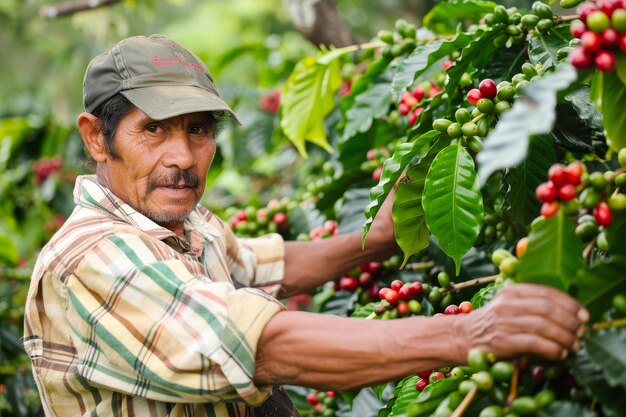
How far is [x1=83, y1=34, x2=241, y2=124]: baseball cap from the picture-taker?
1.85 m

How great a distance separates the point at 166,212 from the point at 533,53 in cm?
111

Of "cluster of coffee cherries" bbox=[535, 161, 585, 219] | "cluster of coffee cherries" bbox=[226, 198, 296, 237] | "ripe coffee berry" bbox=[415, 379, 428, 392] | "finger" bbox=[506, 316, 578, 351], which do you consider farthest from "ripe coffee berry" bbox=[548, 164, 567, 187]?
"cluster of coffee cherries" bbox=[226, 198, 296, 237]

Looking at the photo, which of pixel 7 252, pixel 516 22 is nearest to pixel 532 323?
pixel 516 22

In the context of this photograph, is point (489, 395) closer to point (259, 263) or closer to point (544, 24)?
point (544, 24)

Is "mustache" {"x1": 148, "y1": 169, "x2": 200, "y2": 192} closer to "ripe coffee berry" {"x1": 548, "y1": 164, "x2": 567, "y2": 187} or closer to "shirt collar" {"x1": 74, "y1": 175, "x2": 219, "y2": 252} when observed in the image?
"shirt collar" {"x1": 74, "y1": 175, "x2": 219, "y2": 252}

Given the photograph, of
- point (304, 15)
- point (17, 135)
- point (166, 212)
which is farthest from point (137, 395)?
point (17, 135)

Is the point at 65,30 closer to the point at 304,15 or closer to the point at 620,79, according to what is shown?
the point at 304,15

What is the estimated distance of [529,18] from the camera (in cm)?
191

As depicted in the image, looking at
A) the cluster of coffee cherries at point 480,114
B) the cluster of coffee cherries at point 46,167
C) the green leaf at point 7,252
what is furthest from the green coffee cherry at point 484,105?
the cluster of coffee cherries at point 46,167

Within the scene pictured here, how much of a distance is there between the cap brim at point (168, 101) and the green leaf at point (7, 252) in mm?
2292

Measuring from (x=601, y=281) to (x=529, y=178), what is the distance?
589mm

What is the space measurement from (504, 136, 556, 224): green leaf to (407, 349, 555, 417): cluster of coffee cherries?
58 centimetres

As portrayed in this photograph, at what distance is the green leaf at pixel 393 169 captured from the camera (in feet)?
5.47

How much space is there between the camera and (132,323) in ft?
4.97
